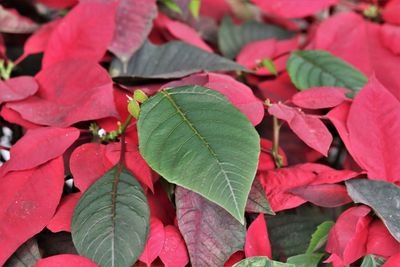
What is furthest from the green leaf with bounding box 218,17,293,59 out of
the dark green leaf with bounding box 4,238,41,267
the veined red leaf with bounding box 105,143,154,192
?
the dark green leaf with bounding box 4,238,41,267

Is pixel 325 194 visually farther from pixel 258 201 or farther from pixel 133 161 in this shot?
pixel 133 161

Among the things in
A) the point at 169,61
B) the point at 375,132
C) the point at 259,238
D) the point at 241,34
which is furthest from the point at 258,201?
the point at 241,34

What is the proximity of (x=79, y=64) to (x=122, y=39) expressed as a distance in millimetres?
93

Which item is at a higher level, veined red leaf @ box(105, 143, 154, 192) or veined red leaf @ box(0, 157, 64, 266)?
veined red leaf @ box(105, 143, 154, 192)

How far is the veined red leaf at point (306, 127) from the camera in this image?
62 centimetres

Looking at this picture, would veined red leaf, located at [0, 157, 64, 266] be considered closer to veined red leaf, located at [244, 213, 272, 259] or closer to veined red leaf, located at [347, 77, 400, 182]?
veined red leaf, located at [244, 213, 272, 259]

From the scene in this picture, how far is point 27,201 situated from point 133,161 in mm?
104

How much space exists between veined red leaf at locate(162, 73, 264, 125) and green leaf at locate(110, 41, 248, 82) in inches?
3.1

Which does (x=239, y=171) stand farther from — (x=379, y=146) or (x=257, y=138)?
(x=379, y=146)

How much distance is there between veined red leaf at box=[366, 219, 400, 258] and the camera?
567 millimetres

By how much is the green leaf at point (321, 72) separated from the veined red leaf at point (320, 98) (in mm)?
47

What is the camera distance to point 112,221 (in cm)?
55

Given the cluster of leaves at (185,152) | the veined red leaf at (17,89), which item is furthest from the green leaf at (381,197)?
the veined red leaf at (17,89)

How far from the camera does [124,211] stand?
557 mm
